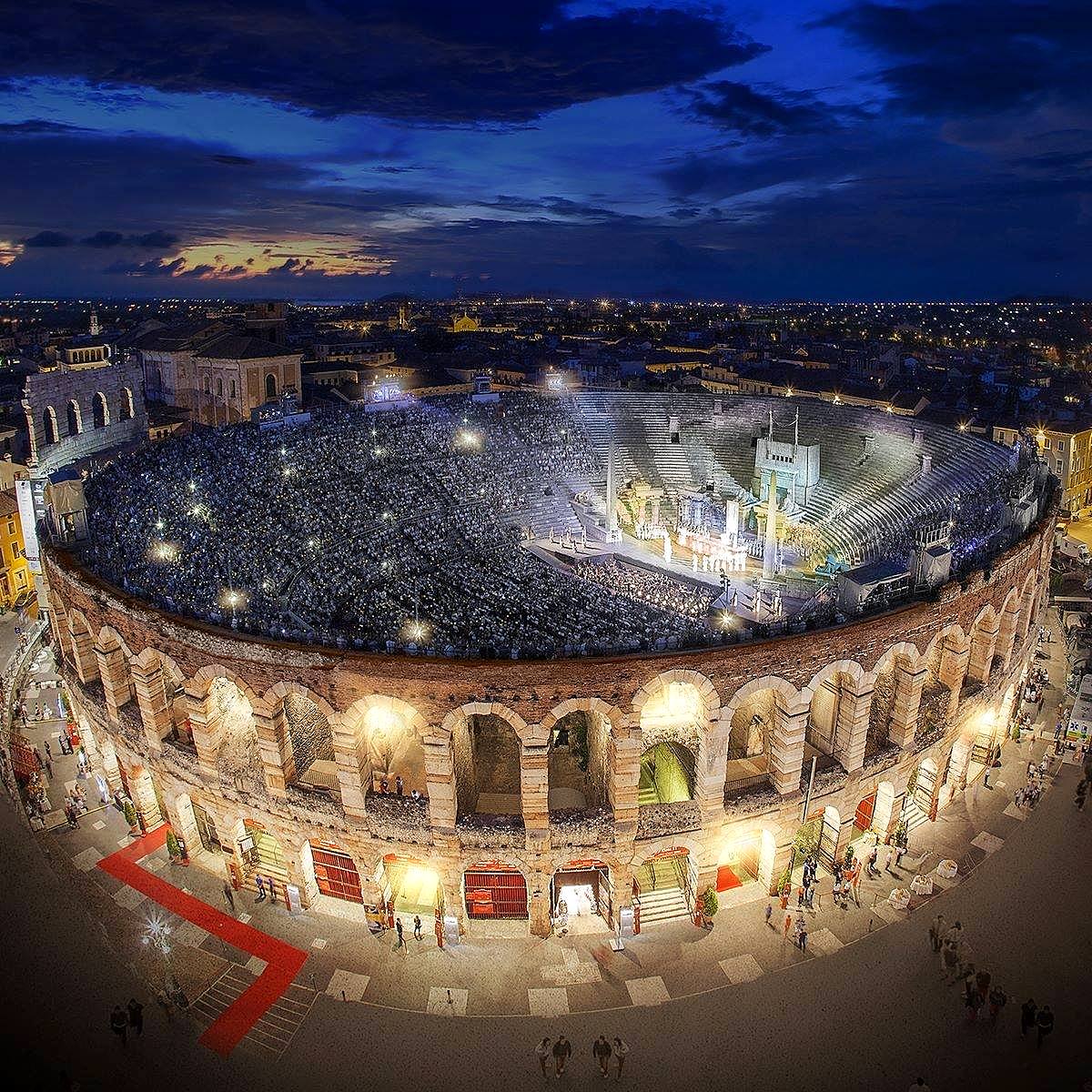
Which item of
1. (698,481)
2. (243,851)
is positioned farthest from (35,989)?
(698,481)

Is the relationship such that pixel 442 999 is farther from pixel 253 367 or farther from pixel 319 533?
pixel 253 367

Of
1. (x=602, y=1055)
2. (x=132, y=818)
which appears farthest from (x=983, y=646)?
(x=132, y=818)

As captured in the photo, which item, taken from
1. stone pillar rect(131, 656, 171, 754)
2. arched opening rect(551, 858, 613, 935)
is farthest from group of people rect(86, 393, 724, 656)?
arched opening rect(551, 858, 613, 935)

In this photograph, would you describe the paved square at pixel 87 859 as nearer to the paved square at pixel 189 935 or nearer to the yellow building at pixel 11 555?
the paved square at pixel 189 935

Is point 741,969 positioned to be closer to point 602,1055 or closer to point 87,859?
point 602,1055

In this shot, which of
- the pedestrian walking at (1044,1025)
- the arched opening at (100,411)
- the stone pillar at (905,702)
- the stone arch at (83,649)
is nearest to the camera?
the pedestrian walking at (1044,1025)

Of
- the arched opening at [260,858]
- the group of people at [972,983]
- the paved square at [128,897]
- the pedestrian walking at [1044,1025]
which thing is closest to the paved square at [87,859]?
the paved square at [128,897]
